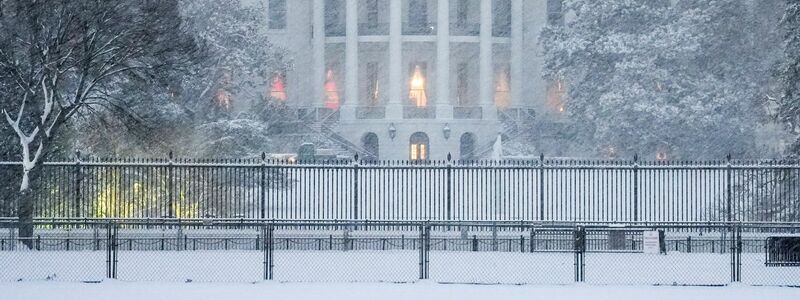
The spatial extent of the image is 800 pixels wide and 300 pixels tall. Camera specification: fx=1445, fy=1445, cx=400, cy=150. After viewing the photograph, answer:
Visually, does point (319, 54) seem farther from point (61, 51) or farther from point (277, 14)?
point (61, 51)

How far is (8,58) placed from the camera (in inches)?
1108

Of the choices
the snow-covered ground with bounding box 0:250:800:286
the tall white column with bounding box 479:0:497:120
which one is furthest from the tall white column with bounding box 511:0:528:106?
the snow-covered ground with bounding box 0:250:800:286

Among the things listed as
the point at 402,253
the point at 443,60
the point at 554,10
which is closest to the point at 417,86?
the point at 443,60

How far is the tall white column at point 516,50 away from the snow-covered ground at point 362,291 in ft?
134

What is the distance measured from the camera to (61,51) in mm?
28859

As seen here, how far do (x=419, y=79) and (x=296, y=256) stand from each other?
131 feet

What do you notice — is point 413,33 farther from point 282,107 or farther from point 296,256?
point 296,256

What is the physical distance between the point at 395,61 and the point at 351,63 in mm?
1880

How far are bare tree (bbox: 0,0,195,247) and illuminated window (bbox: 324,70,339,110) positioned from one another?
112ft

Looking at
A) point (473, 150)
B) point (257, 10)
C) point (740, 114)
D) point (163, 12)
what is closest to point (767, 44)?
point (740, 114)

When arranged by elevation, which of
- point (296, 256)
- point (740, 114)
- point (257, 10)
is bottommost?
point (296, 256)

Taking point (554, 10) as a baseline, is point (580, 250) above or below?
below

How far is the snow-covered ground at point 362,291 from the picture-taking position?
20.4m

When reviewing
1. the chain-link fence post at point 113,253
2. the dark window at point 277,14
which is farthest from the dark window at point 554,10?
the chain-link fence post at point 113,253
